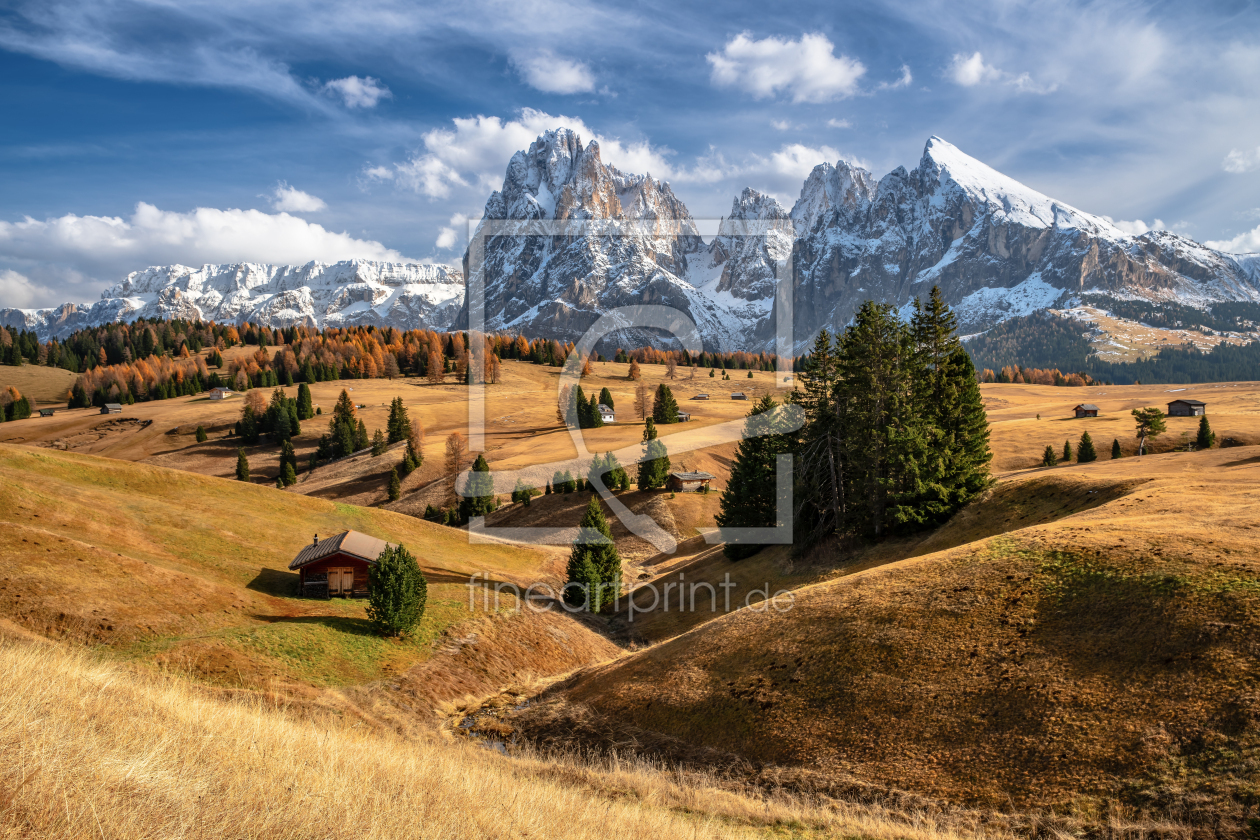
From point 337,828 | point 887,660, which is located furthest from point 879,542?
point 337,828

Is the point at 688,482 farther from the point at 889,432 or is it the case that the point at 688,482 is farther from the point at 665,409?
the point at 665,409

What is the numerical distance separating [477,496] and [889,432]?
173ft

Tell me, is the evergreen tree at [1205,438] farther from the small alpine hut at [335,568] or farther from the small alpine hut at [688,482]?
the small alpine hut at [335,568]

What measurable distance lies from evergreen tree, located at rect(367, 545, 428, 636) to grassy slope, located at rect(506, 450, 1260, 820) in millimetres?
9123

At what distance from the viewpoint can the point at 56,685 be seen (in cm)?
1145

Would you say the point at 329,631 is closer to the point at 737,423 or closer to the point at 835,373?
the point at 835,373

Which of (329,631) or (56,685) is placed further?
(329,631)

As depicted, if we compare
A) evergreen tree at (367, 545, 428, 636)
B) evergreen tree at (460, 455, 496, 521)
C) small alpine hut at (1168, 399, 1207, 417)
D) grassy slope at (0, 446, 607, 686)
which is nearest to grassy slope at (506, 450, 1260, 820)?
evergreen tree at (367, 545, 428, 636)

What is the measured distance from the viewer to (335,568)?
123 ft

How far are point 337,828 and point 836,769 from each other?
1551 centimetres

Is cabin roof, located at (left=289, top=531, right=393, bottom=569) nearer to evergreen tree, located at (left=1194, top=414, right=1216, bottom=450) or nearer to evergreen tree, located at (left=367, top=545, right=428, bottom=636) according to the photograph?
evergreen tree, located at (left=367, top=545, right=428, bottom=636)

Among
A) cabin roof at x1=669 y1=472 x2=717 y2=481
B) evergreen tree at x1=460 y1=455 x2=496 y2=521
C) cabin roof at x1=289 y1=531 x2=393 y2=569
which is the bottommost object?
evergreen tree at x1=460 y1=455 x2=496 y2=521

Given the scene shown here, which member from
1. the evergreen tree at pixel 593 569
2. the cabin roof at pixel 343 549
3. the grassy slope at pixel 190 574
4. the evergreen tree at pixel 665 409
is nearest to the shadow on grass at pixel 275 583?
the grassy slope at pixel 190 574

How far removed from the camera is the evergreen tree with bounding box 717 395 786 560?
5181 centimetres
